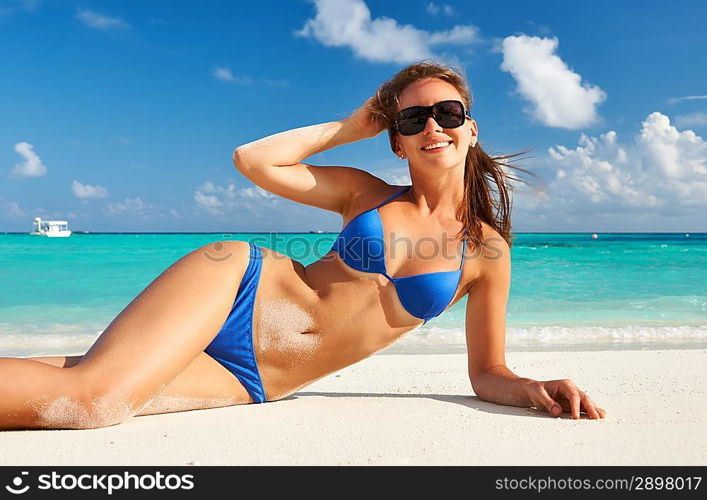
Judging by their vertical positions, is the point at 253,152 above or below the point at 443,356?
above

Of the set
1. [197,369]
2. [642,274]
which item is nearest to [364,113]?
[197,369]

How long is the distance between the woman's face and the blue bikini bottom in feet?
3.30

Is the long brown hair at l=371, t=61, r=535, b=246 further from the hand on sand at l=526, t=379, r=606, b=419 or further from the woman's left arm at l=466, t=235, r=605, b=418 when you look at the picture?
the hand on sand at l=526, t=379, r=606, b=419

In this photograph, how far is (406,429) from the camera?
2.49 meters

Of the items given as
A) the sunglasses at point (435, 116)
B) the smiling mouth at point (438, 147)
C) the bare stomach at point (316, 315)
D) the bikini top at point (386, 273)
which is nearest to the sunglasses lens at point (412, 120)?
the sunglasses at point (435, 116)

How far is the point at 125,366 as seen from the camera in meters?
2.39

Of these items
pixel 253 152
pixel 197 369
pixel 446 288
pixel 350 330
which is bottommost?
pixel 197 369

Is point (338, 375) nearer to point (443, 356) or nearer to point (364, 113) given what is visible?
point (443, 356)

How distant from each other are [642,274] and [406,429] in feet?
53.5

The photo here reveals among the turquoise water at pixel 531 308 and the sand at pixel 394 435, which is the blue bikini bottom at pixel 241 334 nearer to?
A: the sand at pixel 394 435

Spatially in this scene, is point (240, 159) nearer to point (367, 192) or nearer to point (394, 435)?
point (367, 192)

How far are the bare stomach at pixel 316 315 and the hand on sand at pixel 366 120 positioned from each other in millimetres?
838
